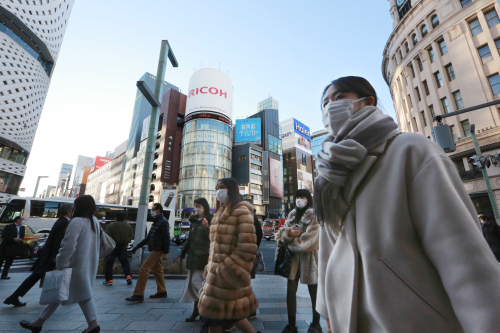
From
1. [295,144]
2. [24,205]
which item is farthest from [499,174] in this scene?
[295,144]

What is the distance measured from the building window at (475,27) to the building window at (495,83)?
452cm

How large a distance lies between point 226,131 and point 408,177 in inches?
2260

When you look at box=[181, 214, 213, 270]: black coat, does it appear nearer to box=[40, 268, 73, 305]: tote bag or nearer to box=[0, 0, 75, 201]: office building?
box=[40, 268, 73, 305]: tote bag

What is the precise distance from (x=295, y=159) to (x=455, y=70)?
56355 mm

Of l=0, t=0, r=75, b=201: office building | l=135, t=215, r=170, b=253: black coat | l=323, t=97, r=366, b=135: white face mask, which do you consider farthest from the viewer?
l=0, t=0, r=75, b=201: office building

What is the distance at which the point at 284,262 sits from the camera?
372cm

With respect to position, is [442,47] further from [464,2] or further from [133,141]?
[133,141]

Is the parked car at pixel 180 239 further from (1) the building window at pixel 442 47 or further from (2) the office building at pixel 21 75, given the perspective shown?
(1) the building window at pixel 442 47

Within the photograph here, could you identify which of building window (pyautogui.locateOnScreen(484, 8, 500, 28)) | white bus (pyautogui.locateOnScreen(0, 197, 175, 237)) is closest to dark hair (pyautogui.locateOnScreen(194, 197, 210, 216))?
white bus (pyautogui.locateOnScreen(0, 197, 175, 237))

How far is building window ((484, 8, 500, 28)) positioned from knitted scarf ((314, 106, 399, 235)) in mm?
30501

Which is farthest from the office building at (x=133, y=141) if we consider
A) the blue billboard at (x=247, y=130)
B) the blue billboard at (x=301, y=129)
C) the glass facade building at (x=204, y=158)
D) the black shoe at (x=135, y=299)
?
Result: the black shoe at (x=135, y=299)

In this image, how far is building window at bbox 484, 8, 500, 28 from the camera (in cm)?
2102

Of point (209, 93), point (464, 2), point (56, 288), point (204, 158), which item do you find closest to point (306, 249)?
point (56, 288)

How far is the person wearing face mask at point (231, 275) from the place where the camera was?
245cm
